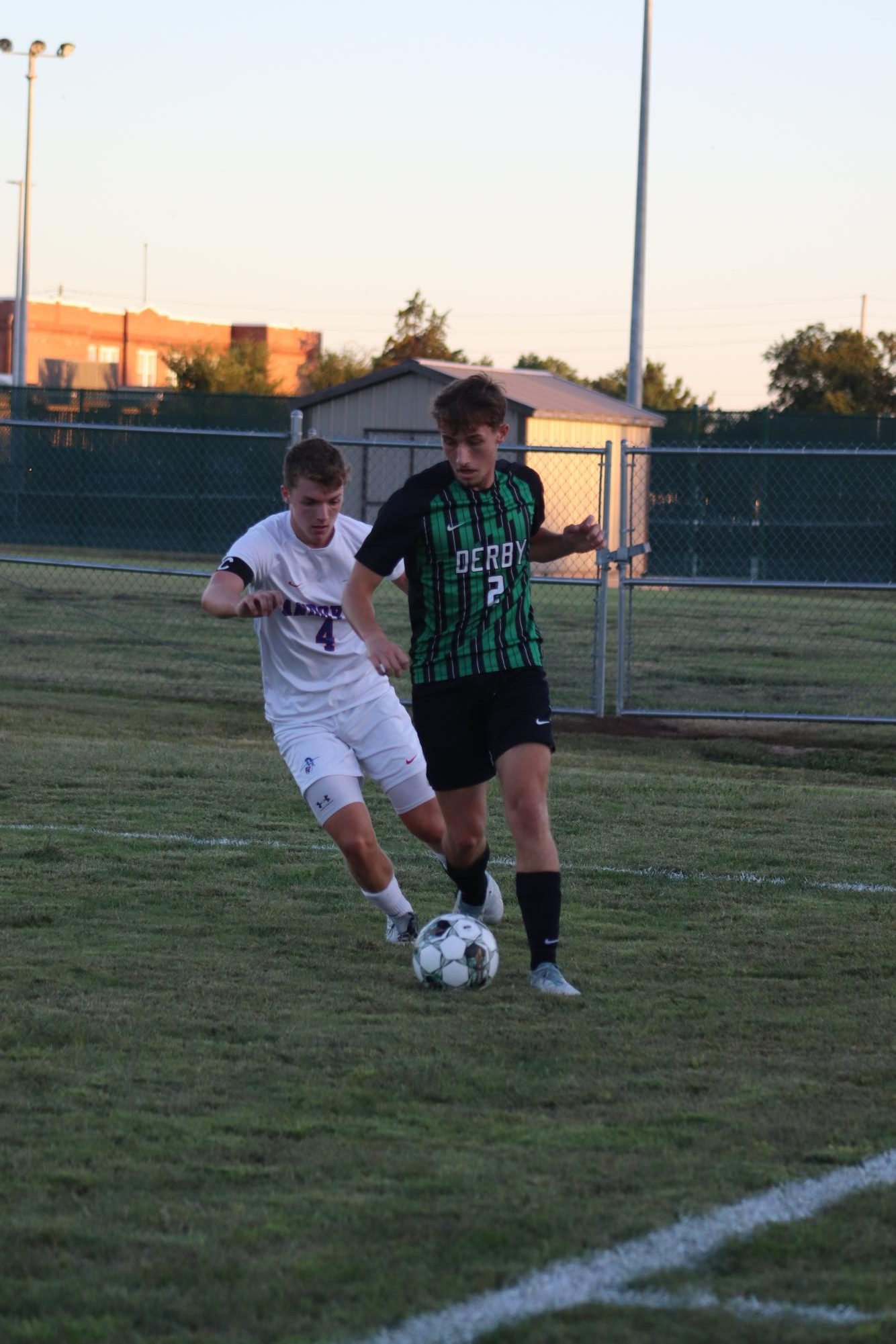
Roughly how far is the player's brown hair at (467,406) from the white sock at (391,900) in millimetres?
1551

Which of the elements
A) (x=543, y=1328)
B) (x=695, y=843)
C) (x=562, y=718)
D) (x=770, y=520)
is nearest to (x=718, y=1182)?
(x=543, y=1328)

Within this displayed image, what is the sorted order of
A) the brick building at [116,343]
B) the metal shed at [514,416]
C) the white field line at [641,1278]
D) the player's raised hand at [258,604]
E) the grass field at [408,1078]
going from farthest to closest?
1. the brick building at [116,343]
2. the metal shed at [514,416]
3. the player's raised hand at [258,604]
4. the grass field at [408,1078]
5. the white field line at [641,1278]

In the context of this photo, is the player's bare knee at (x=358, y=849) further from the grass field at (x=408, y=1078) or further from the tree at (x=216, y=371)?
the tree at (x=216, y=371)

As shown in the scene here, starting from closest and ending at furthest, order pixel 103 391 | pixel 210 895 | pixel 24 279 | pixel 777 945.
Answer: pixel 777 945 → pixel 210 895 → pixel 103 391 → pixel 24 279

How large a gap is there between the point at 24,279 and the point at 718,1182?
4030 centimetres

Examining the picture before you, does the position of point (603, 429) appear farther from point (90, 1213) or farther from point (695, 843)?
point (90, 1213)

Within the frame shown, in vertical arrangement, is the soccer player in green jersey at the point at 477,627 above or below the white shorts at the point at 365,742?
above

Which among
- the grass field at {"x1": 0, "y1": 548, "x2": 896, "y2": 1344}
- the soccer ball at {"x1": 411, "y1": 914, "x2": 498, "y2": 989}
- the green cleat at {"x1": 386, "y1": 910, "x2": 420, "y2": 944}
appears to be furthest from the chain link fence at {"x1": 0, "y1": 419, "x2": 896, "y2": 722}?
the soccer ball at {"x1": 411, "y1": 914, "x2": 498, "y2": 989}

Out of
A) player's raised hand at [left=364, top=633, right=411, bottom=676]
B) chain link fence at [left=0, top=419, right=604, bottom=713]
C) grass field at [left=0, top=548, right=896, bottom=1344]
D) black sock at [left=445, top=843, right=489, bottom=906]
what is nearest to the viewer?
grass field at [left=0, top=548, right=896, bottom=1344]

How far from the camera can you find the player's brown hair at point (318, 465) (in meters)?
5.52

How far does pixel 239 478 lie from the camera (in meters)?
23.3

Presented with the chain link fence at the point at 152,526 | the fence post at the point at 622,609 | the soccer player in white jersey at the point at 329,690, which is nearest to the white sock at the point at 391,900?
the soccer player in white jersey at the point at 329,690

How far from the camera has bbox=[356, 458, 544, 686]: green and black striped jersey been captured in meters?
5.17

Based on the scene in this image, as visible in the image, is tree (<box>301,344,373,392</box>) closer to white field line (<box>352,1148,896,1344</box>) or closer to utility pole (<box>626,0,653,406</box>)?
utility pole (<box>626,0,653,406</box>)
